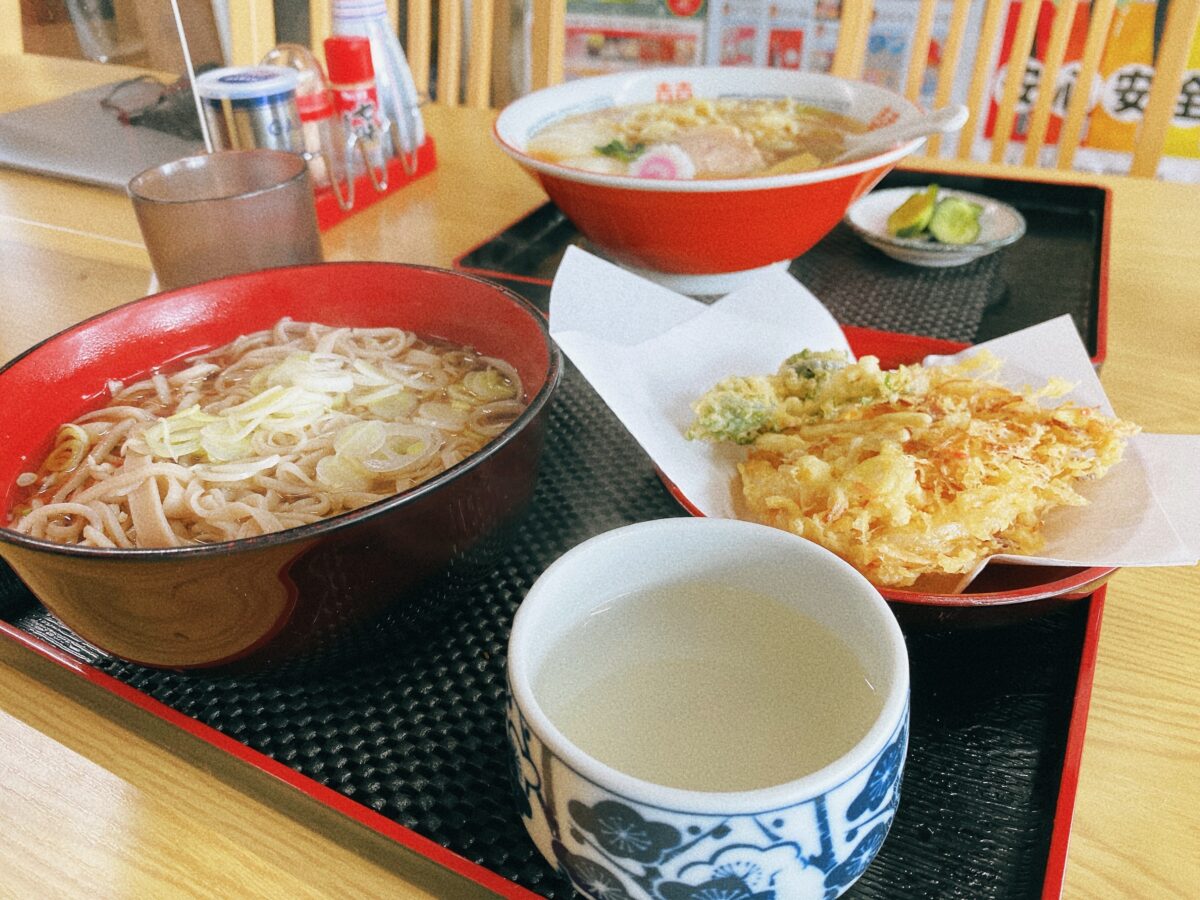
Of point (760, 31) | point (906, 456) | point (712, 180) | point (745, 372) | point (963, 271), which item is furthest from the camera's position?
point (760, 31)

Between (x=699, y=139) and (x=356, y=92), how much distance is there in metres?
0.70

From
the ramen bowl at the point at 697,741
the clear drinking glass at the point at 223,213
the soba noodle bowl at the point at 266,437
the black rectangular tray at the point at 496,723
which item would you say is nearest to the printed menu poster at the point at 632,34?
the clear drinking glass at the point at 223,213

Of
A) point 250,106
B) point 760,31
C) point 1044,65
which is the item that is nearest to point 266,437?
point 250,106

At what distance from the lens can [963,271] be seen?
4.83ft

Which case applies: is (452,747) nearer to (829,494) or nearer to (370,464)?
(370,464)

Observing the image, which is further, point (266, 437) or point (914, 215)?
point (914, 215)

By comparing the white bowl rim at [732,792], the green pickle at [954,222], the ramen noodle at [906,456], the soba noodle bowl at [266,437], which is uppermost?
the white bowl rim at [732,792]

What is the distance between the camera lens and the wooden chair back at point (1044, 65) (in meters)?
2.19

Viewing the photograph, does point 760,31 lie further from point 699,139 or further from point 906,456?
point 906,456

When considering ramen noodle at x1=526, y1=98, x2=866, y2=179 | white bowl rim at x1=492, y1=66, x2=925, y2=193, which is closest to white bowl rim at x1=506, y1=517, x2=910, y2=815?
white bowl rim at x1=492, y1=66, x2=925, y2=193

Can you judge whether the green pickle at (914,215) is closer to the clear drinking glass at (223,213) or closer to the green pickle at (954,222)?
the green pickle at (954,222)

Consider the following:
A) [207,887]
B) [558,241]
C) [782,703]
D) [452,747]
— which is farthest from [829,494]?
[558,241]

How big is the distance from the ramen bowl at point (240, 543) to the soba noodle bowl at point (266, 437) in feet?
0.10

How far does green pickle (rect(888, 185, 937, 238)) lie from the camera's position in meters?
1.50
